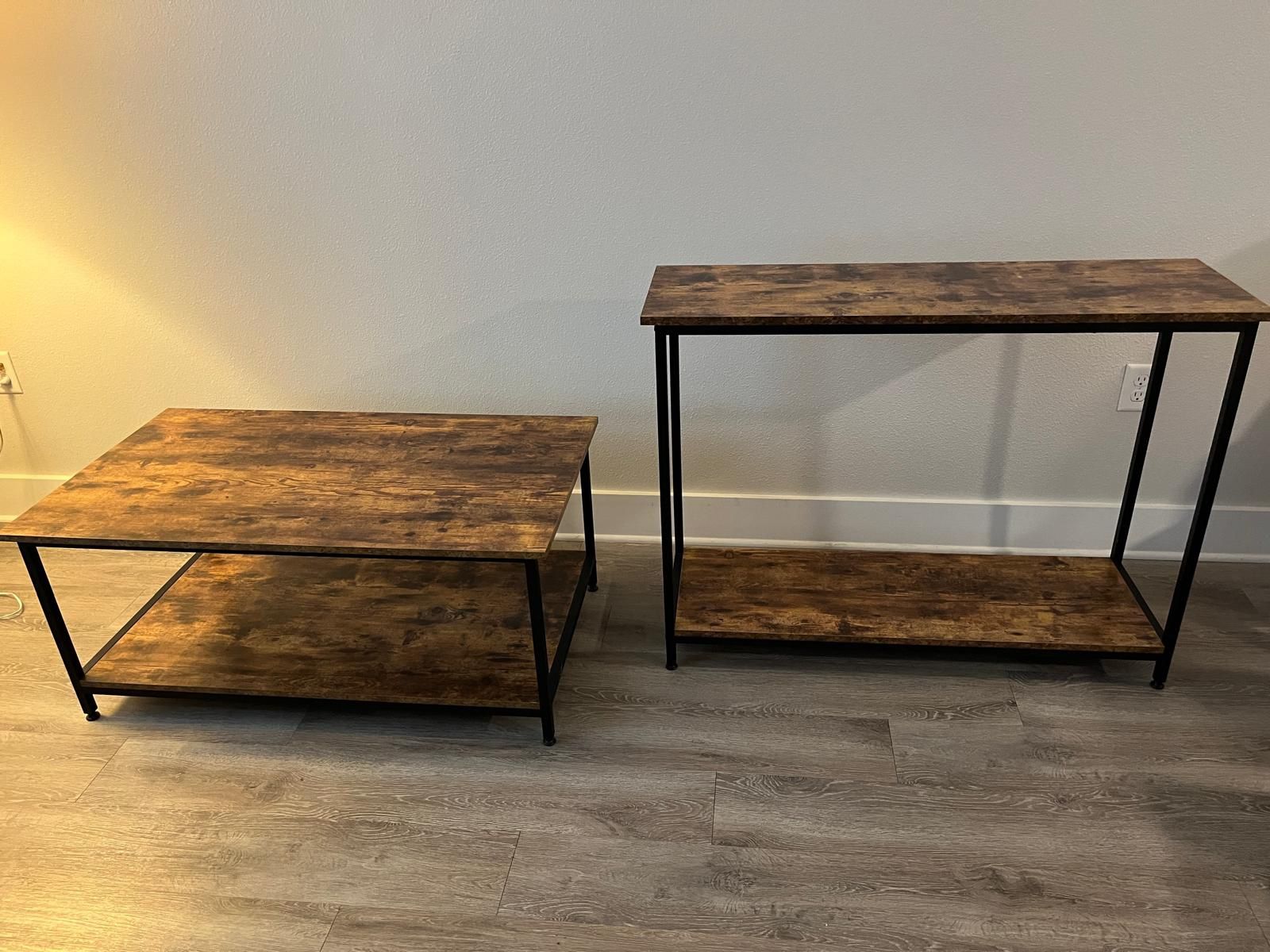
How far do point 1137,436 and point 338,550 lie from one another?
1.66 metres

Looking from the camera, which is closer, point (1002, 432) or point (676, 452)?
point (676, 452)

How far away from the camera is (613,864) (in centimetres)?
Result: 149

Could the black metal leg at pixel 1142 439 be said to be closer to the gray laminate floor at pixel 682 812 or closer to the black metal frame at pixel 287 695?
the gray laminate floor at pixel 682 812

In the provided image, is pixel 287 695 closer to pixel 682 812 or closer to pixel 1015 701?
pixel 682 812

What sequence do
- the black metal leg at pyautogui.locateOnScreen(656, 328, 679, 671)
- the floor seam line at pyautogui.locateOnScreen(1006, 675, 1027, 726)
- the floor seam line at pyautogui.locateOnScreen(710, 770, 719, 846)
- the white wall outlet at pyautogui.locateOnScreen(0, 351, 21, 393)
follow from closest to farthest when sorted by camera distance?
the floor seam line at pyautogui.locateOnScreen(710, 770, 719, 846) → the black metal leg at pyautogui.locateOnScreen(656, 328, 679, 671) → the floor seam line at pyautogui.locateOnScreen(1006, 675, 1027, 726) → the white wall outlet at pyautogui.locateOnScreen(0, 351, 21, 393)

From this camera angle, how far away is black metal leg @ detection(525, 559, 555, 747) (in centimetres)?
156

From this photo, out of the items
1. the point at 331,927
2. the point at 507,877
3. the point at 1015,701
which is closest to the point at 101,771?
the point at 331,927

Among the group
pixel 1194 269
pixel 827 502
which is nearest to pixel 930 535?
pixel 827 502

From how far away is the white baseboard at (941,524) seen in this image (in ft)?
7.28

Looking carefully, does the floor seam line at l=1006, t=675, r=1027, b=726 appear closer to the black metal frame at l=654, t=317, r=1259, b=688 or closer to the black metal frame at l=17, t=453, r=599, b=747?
the black metal frame at l=654, t=317, r=1259, b=688

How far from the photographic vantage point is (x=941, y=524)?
2.28 m

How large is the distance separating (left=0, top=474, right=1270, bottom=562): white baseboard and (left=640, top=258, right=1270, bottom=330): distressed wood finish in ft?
2.26

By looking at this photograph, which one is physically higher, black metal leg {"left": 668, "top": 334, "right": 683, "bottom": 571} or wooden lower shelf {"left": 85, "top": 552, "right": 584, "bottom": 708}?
black metal leg {"left": 668, "top": 334, "right": 683, "bottom": 571}

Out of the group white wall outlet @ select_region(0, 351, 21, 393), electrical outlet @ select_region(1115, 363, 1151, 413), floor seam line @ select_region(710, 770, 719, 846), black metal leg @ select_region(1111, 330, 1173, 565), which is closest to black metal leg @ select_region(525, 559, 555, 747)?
floor seam line @ select_region(710, 770, 719, 846)
